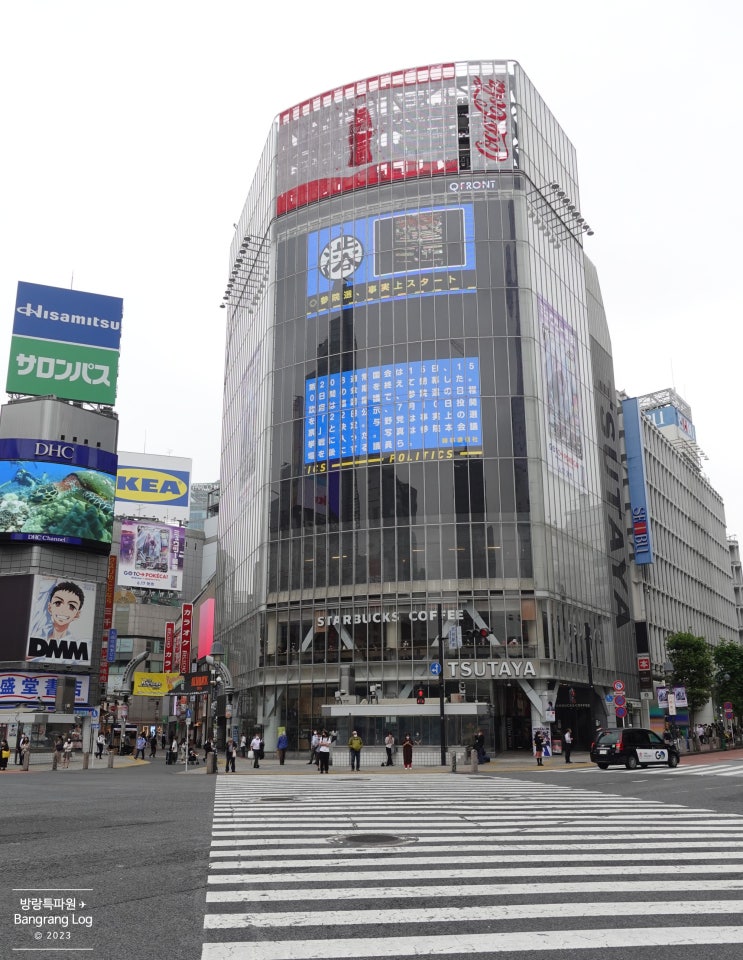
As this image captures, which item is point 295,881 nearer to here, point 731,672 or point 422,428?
point 422,428

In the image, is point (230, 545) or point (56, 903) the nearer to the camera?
point (56, 903)

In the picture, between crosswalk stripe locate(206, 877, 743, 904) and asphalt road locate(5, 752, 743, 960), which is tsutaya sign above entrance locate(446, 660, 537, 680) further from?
crosswalk stripe locate(206, 877, 743, 904)

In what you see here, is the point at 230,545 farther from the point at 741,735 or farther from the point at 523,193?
the point at 741,735

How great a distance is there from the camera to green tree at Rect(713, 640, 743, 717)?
71750mm

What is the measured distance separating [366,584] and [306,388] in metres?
16.0

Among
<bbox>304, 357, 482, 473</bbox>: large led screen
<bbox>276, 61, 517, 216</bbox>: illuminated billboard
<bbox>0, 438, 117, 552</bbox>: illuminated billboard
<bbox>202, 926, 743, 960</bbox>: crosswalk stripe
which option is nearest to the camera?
<bbox>202, 926, 743, 960</bbox>: crosswalk stripe

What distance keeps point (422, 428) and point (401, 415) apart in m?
1.91

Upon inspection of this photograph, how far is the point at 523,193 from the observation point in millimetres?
63500

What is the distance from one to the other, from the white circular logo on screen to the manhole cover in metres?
54.5

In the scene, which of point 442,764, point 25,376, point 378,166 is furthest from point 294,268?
point 442,764

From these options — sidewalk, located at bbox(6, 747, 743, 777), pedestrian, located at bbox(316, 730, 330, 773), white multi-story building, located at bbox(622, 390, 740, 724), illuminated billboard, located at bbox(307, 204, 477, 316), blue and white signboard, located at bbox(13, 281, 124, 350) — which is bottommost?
sidewalk, located at bbox(6, 747, 743, 777)

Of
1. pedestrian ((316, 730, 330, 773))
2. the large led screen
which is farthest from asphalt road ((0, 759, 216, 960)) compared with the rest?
the large led screen

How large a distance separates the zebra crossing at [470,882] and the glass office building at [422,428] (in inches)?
1417

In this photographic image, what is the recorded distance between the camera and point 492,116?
64.3 metres
